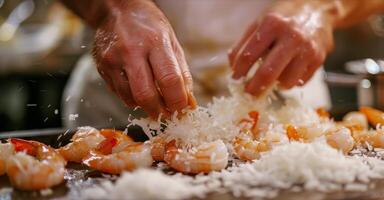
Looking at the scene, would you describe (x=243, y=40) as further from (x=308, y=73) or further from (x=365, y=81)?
(x=365, y=81)

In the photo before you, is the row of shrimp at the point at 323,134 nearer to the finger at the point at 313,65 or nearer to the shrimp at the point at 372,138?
the shrimp at the point at 372,138

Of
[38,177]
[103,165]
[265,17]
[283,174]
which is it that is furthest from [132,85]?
[265,17]

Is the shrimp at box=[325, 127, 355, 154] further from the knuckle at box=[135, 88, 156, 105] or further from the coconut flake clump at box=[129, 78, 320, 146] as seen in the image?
the knuckle at box=[135, 88, 156, 105]

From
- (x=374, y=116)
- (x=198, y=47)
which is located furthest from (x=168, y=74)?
(x=198, y=47)

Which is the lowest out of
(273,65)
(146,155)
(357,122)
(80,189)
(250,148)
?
(80,189)

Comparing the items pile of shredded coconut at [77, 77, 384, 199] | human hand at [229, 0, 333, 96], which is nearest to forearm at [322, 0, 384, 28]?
human hand at [229, 0, 333, 96]

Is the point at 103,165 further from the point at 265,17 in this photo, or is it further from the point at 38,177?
the point at 265,17
